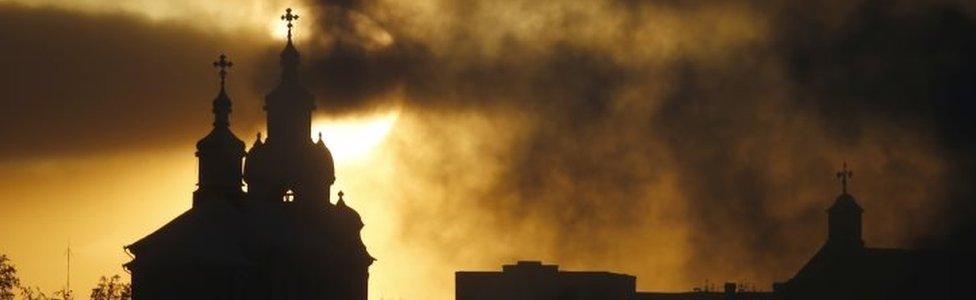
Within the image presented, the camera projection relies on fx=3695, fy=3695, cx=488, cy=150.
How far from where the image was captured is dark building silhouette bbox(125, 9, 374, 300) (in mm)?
139750

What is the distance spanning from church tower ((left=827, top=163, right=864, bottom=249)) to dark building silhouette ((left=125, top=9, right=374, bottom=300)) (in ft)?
107

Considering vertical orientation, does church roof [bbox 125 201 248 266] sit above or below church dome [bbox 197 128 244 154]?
below

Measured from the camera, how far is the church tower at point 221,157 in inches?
5458

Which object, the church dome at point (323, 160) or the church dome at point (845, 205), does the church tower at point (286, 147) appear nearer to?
the church dome at point (323, 160)

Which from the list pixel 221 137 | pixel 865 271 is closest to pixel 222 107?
pixel 221 137

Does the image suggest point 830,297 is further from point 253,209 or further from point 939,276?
point 253,209

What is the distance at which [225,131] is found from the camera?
139125 mm

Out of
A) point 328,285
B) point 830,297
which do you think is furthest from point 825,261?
point 328,285

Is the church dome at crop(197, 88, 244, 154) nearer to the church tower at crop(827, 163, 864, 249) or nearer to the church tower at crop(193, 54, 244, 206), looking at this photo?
the church tower at crop(193, 54, 244, 206)

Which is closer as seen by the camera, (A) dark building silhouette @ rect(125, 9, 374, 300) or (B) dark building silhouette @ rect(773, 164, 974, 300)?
(A) dark building silhouette @ rect(125, 9, 374, 300)

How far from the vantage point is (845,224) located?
17725 centimetres

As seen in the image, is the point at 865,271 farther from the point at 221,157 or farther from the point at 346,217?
the point at 221,157

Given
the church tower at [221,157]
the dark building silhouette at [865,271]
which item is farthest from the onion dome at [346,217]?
the dark building silhouette at [865,271]

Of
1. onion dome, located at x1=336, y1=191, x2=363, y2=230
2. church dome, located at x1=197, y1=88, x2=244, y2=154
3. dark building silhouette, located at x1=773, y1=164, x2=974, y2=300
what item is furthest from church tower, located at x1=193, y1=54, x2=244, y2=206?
dark building silhouette, located at x1=773, y1=164, x2=974, y2=300
